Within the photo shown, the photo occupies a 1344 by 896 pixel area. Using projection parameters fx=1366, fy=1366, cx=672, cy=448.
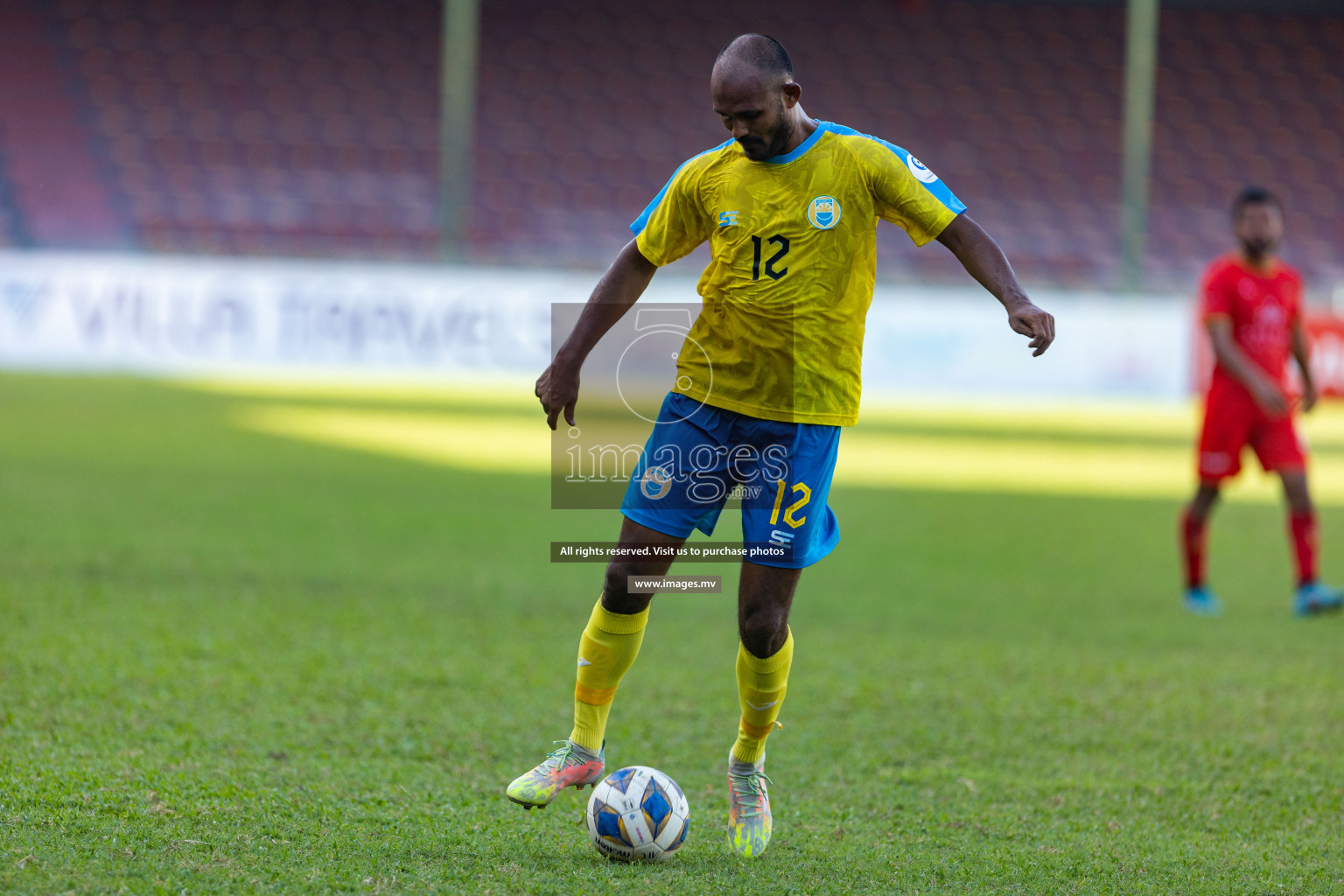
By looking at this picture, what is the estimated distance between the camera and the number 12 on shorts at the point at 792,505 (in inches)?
142

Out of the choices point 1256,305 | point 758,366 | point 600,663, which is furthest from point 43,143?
point 758,366

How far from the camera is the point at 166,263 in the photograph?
16281 mm

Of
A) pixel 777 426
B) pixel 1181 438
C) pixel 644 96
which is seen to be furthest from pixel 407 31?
pixel 777 426

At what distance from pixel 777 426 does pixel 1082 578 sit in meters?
4.94

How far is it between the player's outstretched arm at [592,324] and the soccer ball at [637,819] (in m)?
0.96

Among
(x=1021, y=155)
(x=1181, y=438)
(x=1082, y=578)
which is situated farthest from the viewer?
(x=1021, y=155)

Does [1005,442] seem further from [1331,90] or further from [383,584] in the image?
[1331,90]


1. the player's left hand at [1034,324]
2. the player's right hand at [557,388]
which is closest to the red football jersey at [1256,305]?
the player's left hand at [1034,324]

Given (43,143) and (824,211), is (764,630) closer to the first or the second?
(824,211)

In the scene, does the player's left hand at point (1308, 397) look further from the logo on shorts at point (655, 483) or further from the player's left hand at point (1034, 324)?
the logo on shorts at point (655, 483)

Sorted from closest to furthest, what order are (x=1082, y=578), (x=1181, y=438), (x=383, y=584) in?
(x=383, y=584)
(x=1082, y=578)
(x=1181, y=438)

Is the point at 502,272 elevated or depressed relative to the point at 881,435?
elevated

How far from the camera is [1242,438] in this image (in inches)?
288

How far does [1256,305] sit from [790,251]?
15.1 ft
